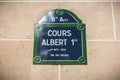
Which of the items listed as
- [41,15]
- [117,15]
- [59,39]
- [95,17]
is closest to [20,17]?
[41,15]

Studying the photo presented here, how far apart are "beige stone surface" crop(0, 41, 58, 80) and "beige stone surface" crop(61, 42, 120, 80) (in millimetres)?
73

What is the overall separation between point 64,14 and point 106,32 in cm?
21

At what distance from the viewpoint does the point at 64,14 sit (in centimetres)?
94

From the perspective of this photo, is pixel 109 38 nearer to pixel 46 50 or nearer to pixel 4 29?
pixel 46 50

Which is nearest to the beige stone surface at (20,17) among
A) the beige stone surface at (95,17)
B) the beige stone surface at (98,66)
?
the beige stone surface at (95,17)

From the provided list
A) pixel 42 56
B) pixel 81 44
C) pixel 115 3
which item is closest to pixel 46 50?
pixel 42 56

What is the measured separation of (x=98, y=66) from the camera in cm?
87

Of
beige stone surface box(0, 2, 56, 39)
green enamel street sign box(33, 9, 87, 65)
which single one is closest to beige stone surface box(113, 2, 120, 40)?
green enamel street sign box(33, 9, 87, 65)

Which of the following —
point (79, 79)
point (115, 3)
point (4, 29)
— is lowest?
point (79, 79)

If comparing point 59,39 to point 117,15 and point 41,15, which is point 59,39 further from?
point 117,15

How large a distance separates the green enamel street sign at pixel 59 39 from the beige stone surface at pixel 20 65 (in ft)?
0.09

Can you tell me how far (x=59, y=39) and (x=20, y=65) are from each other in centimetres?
21

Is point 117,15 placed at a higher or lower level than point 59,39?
higher

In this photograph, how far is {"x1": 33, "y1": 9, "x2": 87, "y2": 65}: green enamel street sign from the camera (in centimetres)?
87
